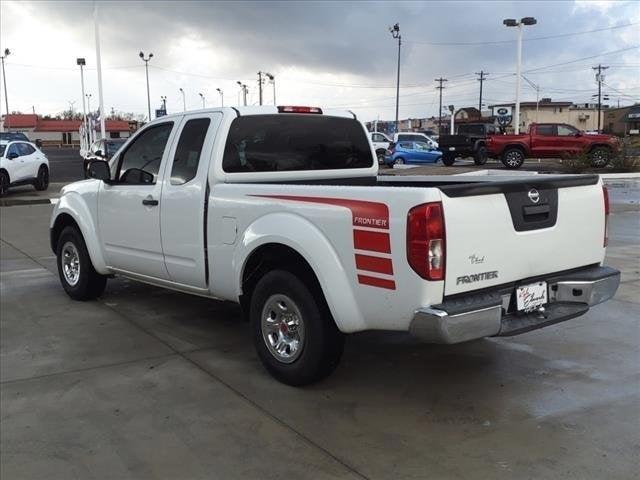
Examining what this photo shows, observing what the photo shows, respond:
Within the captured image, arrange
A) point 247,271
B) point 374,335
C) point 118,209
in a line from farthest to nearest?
point 118,209 → point 374,335 → point 247,271

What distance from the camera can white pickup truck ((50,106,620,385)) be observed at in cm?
360

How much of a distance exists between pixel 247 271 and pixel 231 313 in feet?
5.99

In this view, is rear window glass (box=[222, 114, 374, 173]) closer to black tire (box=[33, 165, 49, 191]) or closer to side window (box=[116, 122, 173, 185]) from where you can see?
side window (box=[116, 122, 173, 185])

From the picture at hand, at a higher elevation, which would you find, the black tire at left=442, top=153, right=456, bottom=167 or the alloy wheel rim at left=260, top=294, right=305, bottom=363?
the black tire at left=442, top=153, right=456, bottom=167

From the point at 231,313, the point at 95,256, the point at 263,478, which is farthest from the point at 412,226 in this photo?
the point at 95,256

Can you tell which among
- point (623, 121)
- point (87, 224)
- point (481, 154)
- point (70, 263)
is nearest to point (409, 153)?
point (481, 154)

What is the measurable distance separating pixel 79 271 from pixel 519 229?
4816 mm

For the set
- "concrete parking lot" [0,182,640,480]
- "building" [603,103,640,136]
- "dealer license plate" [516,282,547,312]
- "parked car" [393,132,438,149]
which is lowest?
"concrete parking lot" [0,182,640,480]

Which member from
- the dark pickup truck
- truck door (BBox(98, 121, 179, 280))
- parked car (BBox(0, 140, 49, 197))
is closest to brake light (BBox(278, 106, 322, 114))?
truck door (BBox(98, 121, 179, 280))

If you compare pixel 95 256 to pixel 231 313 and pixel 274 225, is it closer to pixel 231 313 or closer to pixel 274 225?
pixel 231 313

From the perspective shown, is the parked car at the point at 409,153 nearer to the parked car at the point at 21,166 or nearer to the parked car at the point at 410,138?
the parked car at the point at 410,138

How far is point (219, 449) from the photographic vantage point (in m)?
3.57

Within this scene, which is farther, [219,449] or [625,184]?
[625,184]

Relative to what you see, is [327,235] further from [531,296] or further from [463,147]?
[463,147]
